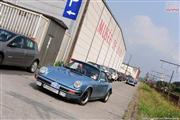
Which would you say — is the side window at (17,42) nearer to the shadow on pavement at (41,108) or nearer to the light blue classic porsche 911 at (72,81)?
the light blue classic porsche 911 at (72,81)

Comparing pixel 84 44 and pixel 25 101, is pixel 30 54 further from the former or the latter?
pixel 84 44

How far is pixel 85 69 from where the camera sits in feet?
45.6

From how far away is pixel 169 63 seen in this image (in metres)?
56.8

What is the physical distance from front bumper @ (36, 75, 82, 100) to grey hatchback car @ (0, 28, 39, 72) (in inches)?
116

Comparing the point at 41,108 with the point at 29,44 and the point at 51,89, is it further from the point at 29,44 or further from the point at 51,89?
the point at 29,44

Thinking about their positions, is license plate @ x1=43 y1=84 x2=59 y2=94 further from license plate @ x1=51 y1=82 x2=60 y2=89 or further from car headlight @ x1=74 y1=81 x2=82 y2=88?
car headlight @ x1=74 y1=81 x2=82 y2=88

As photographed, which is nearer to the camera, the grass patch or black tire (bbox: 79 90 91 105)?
black tire (bbox: 79 90 91 105)

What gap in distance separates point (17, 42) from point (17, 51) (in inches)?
14.9

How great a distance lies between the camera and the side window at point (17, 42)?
575 inches

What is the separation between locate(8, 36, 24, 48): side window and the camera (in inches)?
575

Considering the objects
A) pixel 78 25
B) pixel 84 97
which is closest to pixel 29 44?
pixel 84 97

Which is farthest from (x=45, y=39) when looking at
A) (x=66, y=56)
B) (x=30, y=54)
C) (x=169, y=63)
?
(x=169, y=63)

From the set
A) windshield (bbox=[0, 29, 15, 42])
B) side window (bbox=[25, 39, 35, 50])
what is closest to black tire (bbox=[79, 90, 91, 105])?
windshield (bbox=[0, 29, 15, 42])

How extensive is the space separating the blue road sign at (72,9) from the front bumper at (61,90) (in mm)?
17606
